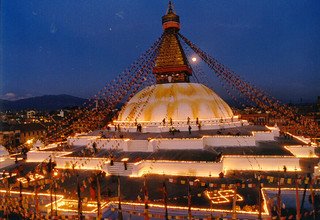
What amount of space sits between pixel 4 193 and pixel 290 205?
12.2 metres

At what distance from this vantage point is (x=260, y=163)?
14102mm

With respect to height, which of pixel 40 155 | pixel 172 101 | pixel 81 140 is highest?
pixel 172 101

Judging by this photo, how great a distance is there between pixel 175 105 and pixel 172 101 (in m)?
0.51

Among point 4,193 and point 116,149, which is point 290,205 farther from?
point 4,193

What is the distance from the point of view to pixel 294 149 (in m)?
16.5

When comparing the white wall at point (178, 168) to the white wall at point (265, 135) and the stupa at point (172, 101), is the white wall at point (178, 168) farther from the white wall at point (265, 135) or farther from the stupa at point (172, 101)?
the white wall at point (265, 135)

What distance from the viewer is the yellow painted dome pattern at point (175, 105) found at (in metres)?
21.6

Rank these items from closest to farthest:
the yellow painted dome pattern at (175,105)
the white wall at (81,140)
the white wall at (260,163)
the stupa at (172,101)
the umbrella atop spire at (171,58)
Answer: the white wall at (260,163) < the white wall at (81,140) < the stupa at (172,101) < the yellow painted dome pattern at (175,105) < the umbrella atop spire at (171,58)

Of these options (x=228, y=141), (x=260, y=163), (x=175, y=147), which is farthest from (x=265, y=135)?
(x=175, y=147)

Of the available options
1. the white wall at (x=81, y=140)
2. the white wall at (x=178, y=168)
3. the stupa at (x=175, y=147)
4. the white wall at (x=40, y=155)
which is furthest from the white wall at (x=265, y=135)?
the white wall at (x=40, y=155)

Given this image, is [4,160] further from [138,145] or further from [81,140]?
[138,145]

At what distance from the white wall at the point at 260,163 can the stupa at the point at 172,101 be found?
20.7 ft

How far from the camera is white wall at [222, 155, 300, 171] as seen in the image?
1377 centimetres

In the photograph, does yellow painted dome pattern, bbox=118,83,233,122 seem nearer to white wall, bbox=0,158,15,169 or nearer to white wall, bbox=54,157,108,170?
white wall, bbox=54,157,108,170
